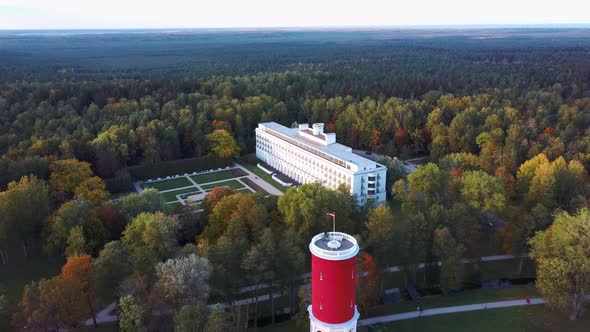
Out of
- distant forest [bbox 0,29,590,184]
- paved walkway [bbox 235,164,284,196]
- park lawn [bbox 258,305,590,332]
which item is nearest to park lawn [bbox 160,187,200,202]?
distant forest [bbox 0,29,590,184]

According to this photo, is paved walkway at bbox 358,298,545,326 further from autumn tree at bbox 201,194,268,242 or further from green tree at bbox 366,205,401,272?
autumn tree at bbox 201,194,268,242

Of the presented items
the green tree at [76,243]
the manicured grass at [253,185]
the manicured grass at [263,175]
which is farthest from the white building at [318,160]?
the green tree at [76,243]

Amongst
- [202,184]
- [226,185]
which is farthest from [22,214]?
[226,185]

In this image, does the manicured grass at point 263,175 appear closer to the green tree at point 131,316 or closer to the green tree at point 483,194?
the green tree at point 483,194

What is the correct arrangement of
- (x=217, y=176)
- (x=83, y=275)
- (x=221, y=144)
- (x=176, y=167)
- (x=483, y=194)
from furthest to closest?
1. (x=221, y=144)
2. (x=176, y=167)
3. (x=217, y=176)
4. (x=483, y=194)
5. (x=83, y=275)

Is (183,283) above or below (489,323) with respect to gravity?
above

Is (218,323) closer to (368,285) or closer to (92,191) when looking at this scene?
(368,285)
